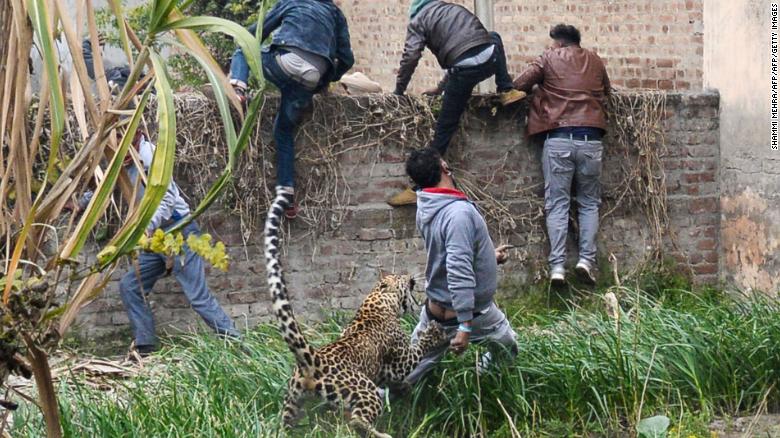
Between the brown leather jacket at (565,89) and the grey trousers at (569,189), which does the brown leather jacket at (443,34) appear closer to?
the brown leather jacket at (565,89)

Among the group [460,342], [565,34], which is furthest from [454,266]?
[565,34]

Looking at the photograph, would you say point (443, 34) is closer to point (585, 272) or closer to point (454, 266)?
point (585, 272)

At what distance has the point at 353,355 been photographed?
6758 mm

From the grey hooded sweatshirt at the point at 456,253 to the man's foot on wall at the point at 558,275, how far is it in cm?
324

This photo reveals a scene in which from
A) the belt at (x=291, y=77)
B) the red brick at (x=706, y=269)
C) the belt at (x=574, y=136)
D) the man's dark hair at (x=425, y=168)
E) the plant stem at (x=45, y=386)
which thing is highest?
the belt at (x=291, y=77)

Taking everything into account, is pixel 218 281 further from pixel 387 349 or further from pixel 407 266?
pixel 387 349

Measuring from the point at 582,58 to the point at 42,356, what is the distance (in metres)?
6.93

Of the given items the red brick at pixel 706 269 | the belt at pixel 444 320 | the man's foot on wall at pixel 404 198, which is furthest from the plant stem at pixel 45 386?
the red brick at pixel 706 269

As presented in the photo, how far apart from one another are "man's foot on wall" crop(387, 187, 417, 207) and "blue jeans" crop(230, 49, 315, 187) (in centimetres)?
87

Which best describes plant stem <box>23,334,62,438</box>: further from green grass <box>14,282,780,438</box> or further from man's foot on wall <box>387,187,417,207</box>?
man's foot on wall <box>387,187,417,207</box>

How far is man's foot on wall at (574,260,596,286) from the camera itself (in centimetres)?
1035

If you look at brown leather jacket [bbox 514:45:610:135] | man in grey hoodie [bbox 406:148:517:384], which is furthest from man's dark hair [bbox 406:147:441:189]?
brown leather jacket [bbox 514:45:610:135]

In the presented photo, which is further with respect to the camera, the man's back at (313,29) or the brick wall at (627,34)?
the brick wall at (627,34)

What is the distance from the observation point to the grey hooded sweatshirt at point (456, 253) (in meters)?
6.89
